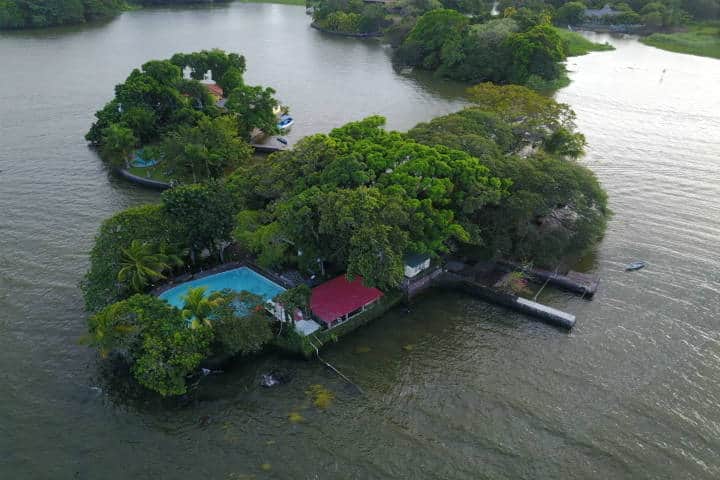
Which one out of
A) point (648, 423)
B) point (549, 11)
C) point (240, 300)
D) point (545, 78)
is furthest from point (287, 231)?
point (549, 11)

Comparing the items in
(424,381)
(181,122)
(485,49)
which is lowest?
(424,381)

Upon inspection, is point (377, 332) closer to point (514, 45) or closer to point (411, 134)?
point (411, 134)

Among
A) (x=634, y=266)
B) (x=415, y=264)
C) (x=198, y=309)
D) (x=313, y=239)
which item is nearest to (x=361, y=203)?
(x=313, y=239)

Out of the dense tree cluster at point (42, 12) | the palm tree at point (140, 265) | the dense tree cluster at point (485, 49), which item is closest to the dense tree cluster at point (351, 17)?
the dense tree cluster at point (485, 49)

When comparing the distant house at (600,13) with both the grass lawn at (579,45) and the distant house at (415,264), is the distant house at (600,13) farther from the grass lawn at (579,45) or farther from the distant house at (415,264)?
the distant house at (415,264)

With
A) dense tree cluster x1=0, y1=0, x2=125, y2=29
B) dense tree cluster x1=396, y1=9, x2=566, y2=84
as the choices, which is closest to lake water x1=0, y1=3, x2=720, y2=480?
dense tree cluster x1=396, y1=9, x2=566, y2=84

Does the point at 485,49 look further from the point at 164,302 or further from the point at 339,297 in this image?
the point at 164,302
